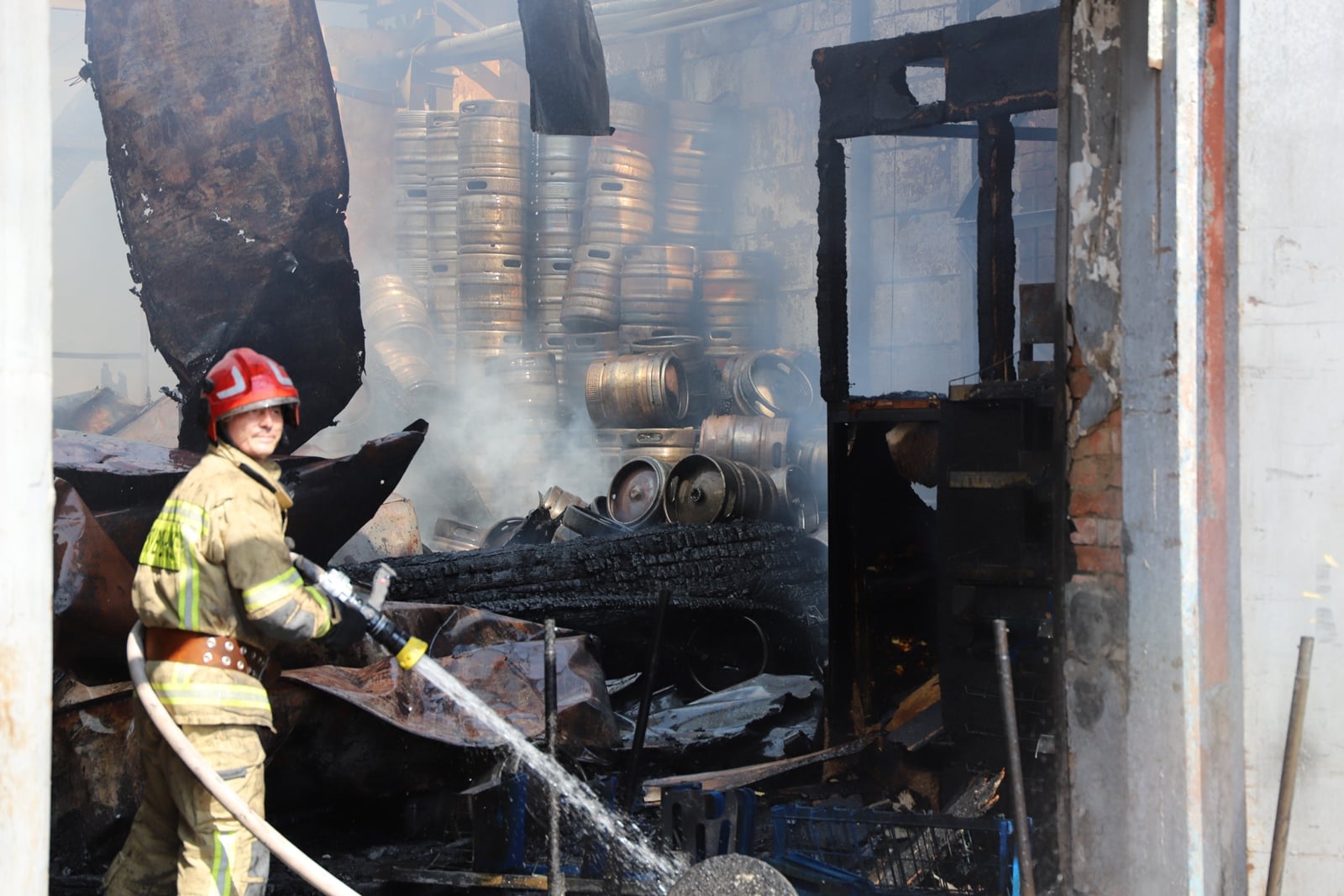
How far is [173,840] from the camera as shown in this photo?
142 inches

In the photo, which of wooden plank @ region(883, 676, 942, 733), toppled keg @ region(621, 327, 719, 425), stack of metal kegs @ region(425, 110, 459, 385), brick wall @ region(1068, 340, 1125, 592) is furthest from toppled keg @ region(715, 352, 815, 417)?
brick wall @ region(1068, 340, 1125, 592)

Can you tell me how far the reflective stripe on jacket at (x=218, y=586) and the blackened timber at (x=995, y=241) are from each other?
440cm

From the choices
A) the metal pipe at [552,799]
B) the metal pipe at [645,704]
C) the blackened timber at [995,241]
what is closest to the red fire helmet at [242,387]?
the metal pipe at [552,799]

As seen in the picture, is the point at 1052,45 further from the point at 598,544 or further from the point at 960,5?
the point at 960,5

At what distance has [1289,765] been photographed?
3.16 meters

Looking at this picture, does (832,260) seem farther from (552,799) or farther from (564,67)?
(552,799)

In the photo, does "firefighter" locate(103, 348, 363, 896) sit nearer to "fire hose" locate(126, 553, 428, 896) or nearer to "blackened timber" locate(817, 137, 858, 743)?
"fire hose" locate(126, 553, 428, 896)

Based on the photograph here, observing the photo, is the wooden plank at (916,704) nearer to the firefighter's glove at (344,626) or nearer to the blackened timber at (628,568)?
the blackened timber at (628,568)

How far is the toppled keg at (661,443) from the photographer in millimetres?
11445

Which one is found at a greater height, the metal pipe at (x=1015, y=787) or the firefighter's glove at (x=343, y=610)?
the firefighter's glove at (x=343, y=610)

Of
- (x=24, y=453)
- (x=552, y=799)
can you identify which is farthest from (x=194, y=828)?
(x=24, y=453)

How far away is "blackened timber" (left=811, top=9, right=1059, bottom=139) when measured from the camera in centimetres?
587

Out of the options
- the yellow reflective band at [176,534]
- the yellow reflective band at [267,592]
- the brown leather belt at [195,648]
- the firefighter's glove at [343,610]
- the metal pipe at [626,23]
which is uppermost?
the metal pipe at [626,23]

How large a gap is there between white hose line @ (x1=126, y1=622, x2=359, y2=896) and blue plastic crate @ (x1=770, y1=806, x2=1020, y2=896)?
163 cm
